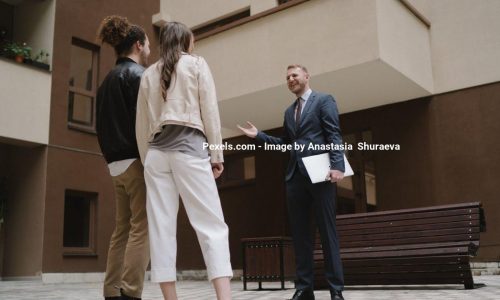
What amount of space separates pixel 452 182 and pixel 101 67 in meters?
8.52

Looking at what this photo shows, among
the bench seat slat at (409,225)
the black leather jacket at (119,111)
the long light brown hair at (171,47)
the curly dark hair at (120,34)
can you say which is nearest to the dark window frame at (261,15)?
the bench seat slat at (409,225)

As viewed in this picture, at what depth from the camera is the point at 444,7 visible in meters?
10.2

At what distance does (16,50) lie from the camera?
11.6 meters

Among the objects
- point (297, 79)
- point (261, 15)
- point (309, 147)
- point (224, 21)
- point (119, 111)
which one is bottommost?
point (309, 147)

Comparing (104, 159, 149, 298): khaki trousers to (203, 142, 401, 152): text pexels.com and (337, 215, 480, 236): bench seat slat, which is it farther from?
(337, 215, 480, 236): bench seat slat

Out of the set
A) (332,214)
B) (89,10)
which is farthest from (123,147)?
(89,10)

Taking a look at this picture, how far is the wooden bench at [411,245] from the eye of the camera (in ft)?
20.0

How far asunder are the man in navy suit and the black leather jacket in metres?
1.06

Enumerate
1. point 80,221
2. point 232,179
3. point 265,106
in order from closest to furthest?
point 265,106 < point 80,221 < point 232,179

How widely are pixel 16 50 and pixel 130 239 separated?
9.49m

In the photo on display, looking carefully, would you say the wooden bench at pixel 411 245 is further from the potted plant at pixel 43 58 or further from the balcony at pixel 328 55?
the potted plant at pixel 43 58

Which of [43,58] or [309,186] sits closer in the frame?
[309,186]

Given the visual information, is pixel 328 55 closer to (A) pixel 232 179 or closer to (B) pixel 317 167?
(B) pixel 317 167

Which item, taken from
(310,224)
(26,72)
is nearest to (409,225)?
(310,224)
